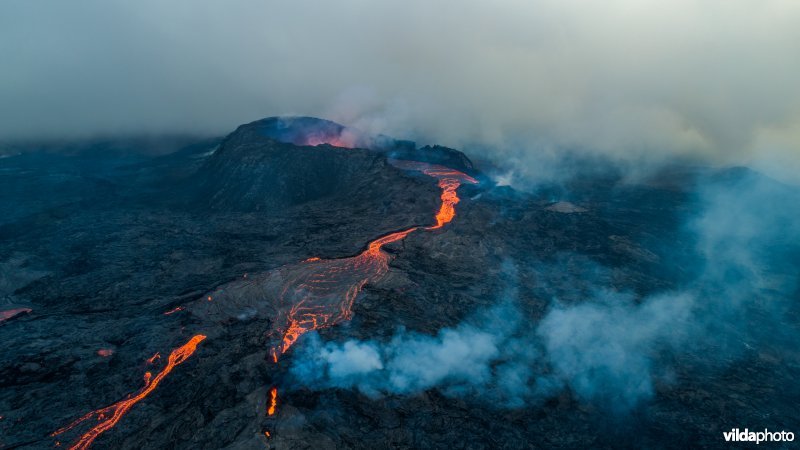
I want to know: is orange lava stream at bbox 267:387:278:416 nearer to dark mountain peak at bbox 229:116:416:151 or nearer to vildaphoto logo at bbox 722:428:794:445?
vildaphoto logo at bbox 722:428:794:445

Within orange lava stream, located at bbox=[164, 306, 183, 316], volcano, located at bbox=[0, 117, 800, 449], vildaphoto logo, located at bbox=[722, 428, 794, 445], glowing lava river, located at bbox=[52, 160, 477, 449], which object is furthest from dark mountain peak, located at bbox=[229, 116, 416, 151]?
vildaphoto logo, located at bbox=[722, 428, 794, 445]

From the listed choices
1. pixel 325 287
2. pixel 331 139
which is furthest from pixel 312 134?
pixel 325 287

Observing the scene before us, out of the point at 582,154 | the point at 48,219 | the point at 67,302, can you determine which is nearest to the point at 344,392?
the point at 67,302

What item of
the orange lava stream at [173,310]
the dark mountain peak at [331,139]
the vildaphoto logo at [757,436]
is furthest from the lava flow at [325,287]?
the dark mountain peak at [331,139]

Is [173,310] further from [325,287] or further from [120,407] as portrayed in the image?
[325,287]

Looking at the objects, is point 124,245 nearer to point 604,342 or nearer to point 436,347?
point 436,347

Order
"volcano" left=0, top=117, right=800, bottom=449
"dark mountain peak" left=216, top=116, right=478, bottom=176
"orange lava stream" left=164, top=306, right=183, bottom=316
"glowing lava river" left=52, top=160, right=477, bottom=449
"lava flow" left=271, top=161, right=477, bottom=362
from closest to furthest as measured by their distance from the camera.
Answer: "volcano" left=0, top=117, right=800, bottom=449 < "glowing lava river" left=52, top=160, right=477, bottom=449 < "lava flow" left=271, top=161, right=477, bottom=362 < "orange lava stream" left=164, top=306, right=183, bottom=316 < "dark mountain peak" left=216, top=116, right=478, bottom=176

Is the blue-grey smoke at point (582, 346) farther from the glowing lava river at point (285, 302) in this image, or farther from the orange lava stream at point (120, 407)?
the orange lava stream at point (120, 407)
